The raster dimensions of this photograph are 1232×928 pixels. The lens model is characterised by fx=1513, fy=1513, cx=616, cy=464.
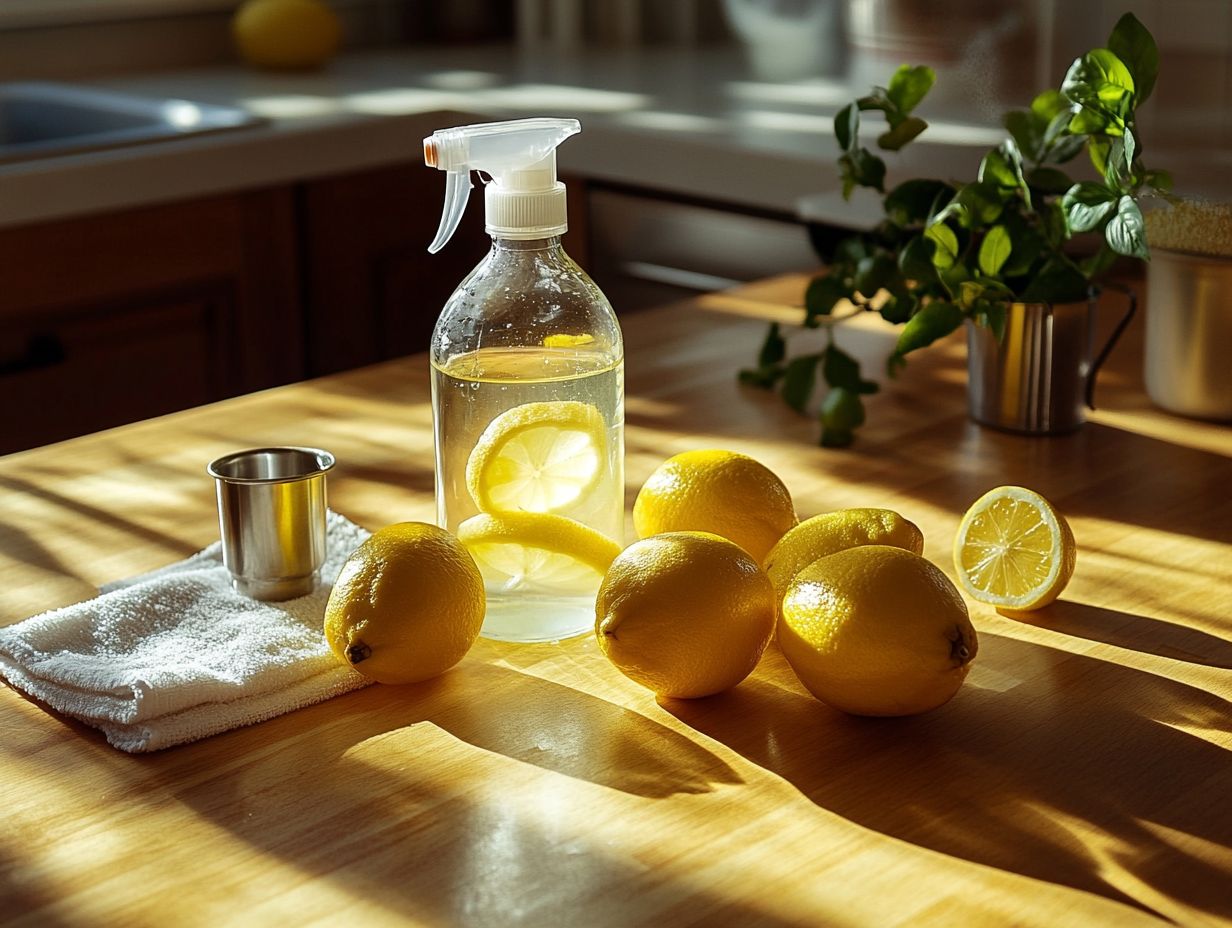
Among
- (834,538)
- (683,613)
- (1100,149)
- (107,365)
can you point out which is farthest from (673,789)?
(107,365)

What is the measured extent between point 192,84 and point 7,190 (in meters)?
0.95

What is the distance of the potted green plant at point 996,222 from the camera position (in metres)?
1.06

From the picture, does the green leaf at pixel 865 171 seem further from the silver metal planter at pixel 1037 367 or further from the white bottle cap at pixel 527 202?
the white bottle cap at pixel 527 202

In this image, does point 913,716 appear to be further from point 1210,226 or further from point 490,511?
point 1210,226

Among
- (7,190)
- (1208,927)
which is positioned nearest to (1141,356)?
(1208,927)

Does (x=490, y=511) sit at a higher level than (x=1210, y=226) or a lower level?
lower

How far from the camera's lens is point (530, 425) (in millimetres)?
854

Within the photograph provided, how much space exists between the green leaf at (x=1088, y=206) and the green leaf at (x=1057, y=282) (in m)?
0.11

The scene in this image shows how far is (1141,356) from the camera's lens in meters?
1.44

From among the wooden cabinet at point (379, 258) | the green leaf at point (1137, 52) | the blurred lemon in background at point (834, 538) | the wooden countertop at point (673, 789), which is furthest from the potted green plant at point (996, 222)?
the wooden cabinet at point (379, 258)

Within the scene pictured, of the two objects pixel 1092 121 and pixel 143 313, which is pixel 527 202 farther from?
pixel 143 313

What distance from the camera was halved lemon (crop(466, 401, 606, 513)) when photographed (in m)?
0.86

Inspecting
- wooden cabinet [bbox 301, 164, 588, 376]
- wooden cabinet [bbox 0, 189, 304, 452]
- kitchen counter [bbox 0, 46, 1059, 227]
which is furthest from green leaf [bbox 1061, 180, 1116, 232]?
wooden cabinet [bbox 0, 189, 304, 452]

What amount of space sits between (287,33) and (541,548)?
92.0 inches
